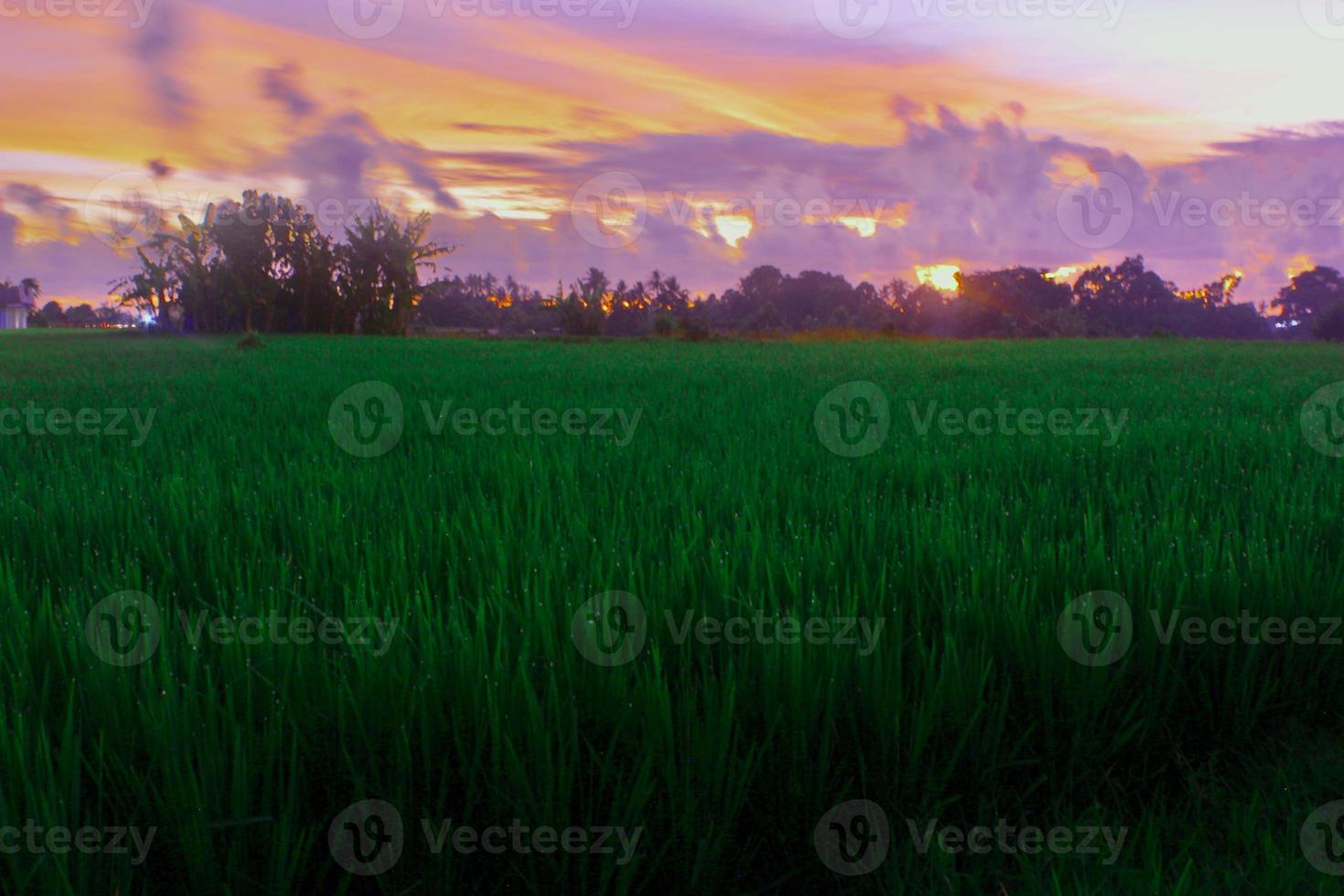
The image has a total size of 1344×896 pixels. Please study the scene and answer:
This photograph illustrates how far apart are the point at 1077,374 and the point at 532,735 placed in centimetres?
833

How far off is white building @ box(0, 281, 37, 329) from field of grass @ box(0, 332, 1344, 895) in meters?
64.5

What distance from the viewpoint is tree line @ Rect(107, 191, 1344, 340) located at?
960 inches

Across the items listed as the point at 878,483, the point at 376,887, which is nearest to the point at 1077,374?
the point at 878,483

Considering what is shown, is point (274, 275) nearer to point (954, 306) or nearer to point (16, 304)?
point (954, 306)

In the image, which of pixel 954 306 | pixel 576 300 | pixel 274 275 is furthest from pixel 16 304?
pixel 954 306

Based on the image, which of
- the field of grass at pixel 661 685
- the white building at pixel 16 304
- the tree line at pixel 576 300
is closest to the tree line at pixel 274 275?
the tree line at pixel 576 300

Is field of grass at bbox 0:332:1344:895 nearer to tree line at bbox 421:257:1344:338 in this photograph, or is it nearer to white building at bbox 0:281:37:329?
tree line at bbox 421:257:1344:338

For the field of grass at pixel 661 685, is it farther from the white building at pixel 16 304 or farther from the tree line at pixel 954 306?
the white building at pixel 16 304

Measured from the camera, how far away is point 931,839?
4.15ft

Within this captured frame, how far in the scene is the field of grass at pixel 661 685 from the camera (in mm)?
1147

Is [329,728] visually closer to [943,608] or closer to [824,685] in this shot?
[824,685]

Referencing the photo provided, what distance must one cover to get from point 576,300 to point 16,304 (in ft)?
175

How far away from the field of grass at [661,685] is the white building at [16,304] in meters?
64.5

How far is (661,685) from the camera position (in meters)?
1.23
